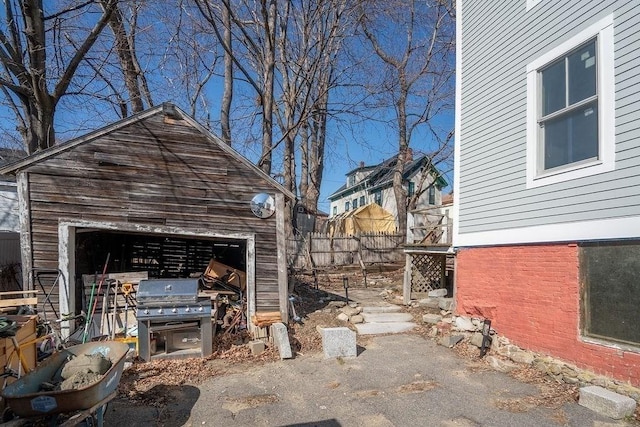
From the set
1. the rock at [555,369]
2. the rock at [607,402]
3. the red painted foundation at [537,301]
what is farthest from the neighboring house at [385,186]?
the rock at [607,402]

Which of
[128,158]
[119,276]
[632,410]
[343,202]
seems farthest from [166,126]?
[343,202]

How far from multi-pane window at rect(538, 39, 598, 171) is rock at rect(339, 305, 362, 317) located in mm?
5448

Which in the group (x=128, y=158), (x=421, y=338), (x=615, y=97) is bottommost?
(x=421, y=338)

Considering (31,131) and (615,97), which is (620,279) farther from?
(31,131)

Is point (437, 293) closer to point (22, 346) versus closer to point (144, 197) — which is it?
point (144, 197)

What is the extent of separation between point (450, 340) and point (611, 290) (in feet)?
10.2

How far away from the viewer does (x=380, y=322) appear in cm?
929

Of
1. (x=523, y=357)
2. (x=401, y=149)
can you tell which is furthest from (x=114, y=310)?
(x=401, y=149)

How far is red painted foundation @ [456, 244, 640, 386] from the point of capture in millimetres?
5301

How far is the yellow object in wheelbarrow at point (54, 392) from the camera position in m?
3.36

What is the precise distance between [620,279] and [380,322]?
5.20 m

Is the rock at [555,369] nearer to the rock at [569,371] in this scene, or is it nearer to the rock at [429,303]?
the rock at [569,371]

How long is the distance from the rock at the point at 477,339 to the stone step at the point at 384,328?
5.38 feet

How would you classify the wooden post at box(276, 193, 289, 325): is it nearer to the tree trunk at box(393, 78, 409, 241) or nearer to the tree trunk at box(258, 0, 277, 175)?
the tree trunk at box(258, 0, 277, 175)
